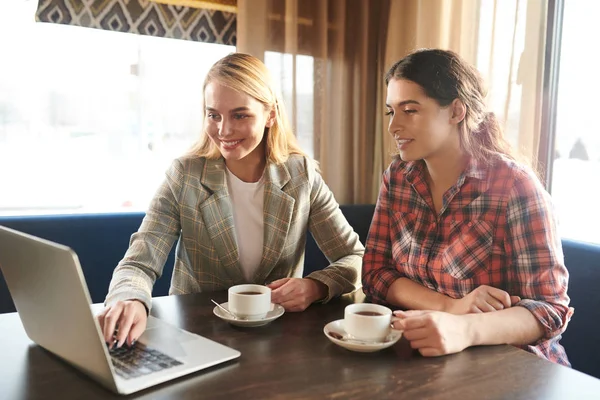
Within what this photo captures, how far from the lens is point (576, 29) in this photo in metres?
2.01

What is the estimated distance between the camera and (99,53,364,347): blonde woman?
1.46 m

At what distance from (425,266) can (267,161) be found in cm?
57

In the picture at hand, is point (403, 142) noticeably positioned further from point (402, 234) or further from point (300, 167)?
point (300, 167)

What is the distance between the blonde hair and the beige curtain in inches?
37.6

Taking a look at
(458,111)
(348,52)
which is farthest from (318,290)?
(348,52)

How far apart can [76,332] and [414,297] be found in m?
0.76

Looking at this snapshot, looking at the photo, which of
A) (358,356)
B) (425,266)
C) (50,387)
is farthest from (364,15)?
(50,387)

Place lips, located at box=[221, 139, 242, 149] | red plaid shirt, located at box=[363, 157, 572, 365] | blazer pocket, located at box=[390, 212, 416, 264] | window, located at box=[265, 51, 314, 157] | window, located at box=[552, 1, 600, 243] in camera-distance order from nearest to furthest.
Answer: red plaid shirt, located at box=[363, 157, 572, 365] < blazer pocket, located at box=[390, 212, 416, 264] < lips, located at box=[221, 139, 242, 149] < window, located at box=[552, 1, 600, 243] < window, located at box=[265, 51, 314, 157]

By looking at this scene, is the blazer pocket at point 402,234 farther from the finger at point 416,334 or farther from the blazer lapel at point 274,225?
the finger at point 416,334

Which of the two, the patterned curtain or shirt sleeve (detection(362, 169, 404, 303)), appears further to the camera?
the patterned curtain

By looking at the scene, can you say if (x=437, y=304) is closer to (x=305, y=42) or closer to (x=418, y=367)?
(x=418, y=367)

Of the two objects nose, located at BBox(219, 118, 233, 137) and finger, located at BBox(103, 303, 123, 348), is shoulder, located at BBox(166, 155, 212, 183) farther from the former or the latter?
finger, located at BBox(103, 303, 123, 348)

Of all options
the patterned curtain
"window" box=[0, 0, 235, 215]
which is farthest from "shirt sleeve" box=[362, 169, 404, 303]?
the patterned curtain

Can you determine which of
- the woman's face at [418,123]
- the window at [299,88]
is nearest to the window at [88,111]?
the window at [299,88]
